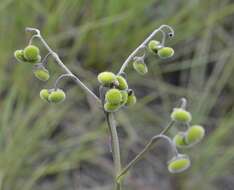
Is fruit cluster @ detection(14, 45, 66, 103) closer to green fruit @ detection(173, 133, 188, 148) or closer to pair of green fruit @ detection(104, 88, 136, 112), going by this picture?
pair of green fruit @ detection(104, 88, 136, 112)

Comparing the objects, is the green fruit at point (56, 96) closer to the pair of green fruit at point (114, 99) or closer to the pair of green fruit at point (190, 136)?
the pair of green fruit at point (114, 99)

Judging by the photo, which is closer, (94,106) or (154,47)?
(154,47)

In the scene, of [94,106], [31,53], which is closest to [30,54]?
[31,53]

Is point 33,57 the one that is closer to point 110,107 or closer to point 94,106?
point 110,107

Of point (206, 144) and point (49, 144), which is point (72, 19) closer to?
point (49, 144)

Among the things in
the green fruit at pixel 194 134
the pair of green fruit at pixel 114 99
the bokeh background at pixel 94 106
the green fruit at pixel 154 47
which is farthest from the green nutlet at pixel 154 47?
the bokeh background at pixel 94 106

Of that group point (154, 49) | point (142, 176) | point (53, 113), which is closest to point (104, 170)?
point (142, 176)

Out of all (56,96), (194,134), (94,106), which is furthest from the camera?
(94,106)
